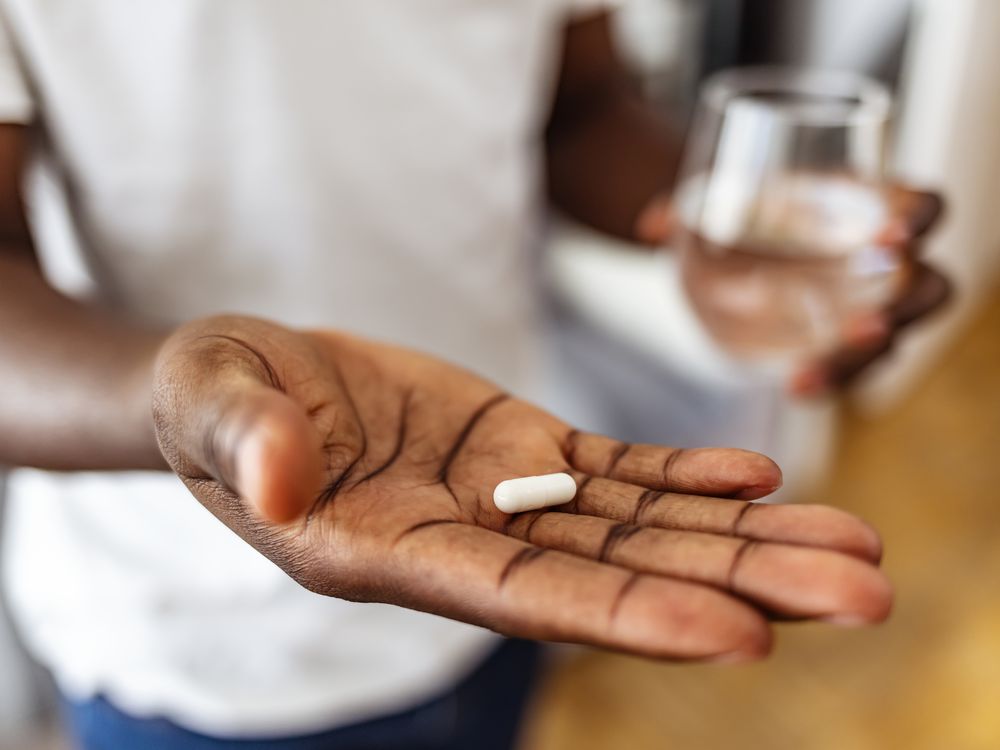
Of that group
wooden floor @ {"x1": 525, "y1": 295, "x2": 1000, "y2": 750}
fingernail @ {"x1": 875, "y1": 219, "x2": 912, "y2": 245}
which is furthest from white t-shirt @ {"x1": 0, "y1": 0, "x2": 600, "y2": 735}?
wooden floor @ {"x1": 525, "y1": 295, "x2": 1000, "y2": 750}

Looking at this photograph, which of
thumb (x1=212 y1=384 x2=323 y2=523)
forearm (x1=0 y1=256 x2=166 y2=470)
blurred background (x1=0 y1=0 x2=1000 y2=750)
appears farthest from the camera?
blurred background (x1=0 y1=0 x2=1000 y2=750)

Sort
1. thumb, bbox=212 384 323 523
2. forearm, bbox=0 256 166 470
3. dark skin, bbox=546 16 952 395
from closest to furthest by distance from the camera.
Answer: thumb, bbox=212 384 323 523
forearm, bbox=0 256 166 470
dark skin, bbox=546 16 952 395

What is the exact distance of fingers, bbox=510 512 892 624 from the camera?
0.93ft

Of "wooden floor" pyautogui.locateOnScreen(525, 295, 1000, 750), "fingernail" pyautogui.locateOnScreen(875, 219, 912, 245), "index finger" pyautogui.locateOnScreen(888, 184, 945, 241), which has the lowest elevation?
"wooden floor" pyautogui.locateOnScreen(525, 295, 1000, 750)

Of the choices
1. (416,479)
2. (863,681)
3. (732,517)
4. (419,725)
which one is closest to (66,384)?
(416,479)

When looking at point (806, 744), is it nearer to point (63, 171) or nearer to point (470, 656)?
point (470, 656)

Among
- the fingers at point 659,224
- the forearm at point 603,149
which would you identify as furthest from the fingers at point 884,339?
the forearm at point 603,149

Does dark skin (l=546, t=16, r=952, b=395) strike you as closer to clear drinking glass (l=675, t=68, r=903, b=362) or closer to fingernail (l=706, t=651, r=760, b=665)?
clear drinking glass (l=675, t=68, r=903, b=362)

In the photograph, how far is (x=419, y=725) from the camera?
0.66 meters

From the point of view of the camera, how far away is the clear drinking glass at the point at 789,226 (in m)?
0.57

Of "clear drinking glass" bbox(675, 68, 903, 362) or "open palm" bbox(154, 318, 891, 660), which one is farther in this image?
"clear drinking glass" bbox(675, 68, 903, 362)

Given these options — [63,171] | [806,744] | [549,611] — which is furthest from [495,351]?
[806,744]

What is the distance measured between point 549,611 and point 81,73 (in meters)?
0.38

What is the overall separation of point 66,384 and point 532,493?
20 cm
